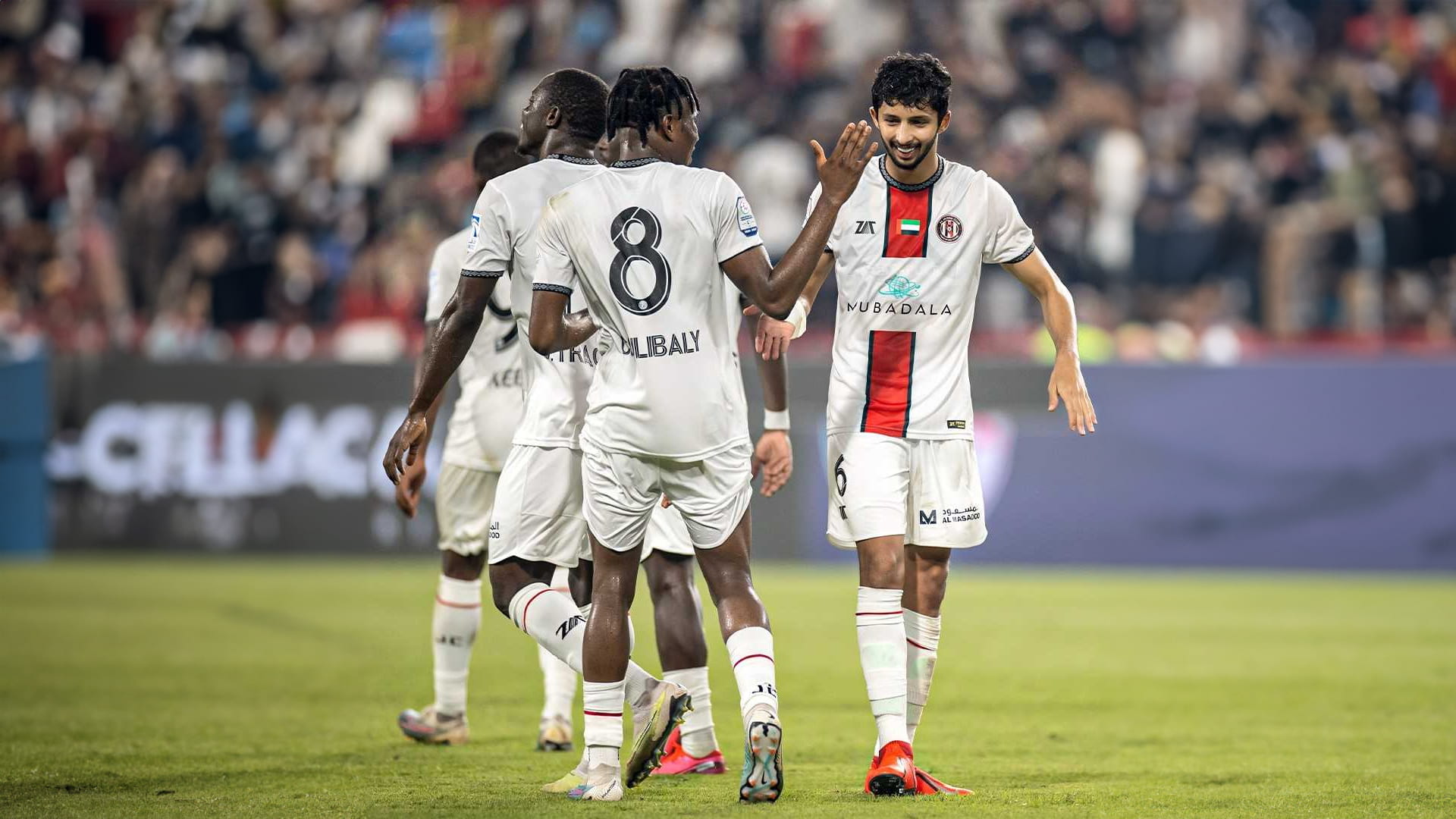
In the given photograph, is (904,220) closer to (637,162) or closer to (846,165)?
(846,165)

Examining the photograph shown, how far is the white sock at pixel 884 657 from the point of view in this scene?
20.5 ft

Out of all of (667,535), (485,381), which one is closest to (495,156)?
(485,381)

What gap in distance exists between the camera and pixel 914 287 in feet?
21.6

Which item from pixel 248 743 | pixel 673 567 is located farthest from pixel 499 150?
pixel 248 743

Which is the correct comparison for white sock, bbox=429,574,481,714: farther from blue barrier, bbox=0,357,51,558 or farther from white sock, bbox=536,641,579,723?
blue barrier, bbox=0,357,51,558

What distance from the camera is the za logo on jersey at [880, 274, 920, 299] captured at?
6.57 meters

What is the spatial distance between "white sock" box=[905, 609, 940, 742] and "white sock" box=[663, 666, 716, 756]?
30.2 inches

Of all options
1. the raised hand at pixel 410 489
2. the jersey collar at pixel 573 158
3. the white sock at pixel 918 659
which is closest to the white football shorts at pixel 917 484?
the white sock at pixel 918 659

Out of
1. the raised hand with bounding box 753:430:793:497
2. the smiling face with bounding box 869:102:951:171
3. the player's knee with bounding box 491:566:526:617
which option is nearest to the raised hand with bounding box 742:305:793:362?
the raised hand with bounding box 753:430:793:497

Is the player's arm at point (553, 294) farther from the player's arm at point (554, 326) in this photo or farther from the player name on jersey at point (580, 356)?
the player name on jersey at point (580, 356)

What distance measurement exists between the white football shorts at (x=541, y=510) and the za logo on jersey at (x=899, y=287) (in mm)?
1244

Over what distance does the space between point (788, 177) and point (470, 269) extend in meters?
12.0

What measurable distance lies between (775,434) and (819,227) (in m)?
0.99

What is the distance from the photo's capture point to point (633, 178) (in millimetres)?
6004
